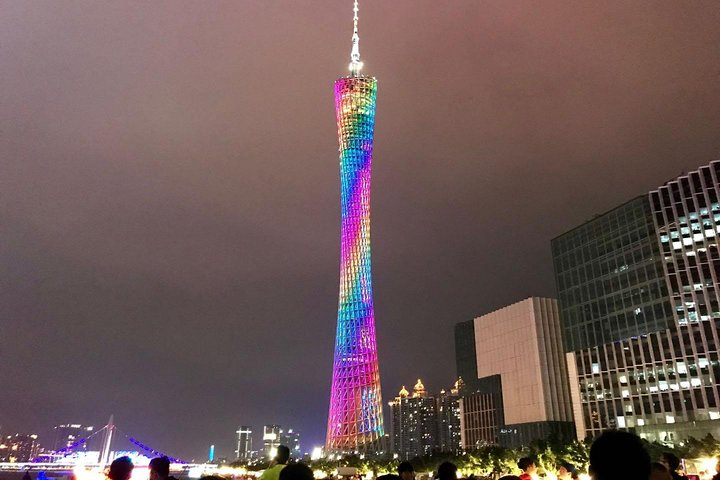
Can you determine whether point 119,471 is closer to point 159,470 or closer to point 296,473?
point 159,470

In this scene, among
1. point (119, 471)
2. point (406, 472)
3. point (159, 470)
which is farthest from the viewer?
point (406, 472)

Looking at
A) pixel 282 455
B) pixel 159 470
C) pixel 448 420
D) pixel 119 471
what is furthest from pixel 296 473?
pixel 448 420

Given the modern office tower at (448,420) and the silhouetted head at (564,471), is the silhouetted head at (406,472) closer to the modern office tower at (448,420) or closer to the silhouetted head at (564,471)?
the silhouetted head at (564,471)

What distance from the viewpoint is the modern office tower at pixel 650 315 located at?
2579 inches

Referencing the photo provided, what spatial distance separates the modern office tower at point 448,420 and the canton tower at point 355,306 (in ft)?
385

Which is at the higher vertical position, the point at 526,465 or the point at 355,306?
the point at 355,306

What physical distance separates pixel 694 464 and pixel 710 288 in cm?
2773

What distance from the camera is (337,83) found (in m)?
69.6

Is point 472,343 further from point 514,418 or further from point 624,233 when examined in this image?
point 624,233

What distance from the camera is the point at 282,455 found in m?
9.21

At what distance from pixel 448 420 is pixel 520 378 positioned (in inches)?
4319

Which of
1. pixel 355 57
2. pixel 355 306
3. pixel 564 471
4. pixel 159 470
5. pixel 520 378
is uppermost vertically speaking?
pixel 355 57

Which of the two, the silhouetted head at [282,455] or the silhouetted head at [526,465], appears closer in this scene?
the silhouetted head at [282,455]

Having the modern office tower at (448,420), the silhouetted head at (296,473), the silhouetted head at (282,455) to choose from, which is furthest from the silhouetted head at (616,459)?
the modern office tower at (448,420)
